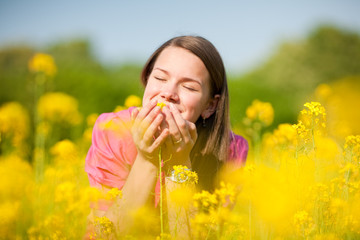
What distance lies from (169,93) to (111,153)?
1.84 ft

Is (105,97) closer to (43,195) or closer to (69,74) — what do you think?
(69,74)

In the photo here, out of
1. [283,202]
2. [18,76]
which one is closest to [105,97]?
[18,76]

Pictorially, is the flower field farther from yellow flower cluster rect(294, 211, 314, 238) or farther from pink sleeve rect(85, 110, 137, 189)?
pink sleeve rect(85, 110, 137, 189)

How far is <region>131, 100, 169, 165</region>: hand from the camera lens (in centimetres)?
203

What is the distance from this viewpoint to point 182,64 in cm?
256

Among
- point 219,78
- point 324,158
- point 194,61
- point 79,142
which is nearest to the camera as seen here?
point 324,158

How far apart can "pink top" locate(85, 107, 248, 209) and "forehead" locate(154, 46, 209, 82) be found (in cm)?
44

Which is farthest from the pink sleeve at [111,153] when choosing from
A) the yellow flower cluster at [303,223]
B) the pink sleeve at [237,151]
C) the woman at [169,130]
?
the yellow flower cluster at [303,223]

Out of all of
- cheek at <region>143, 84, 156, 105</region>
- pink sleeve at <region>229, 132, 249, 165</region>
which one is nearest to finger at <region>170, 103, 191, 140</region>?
cheek at <region>143, 84, 156, 105</region>

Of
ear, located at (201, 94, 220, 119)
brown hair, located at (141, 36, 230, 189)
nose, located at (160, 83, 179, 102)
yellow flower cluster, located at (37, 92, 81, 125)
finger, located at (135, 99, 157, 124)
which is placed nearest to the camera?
finger, located at (135, 99, 157, 124)

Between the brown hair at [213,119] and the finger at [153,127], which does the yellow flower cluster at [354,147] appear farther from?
the finger at [153,127]

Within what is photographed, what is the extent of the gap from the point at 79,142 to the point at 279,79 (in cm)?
2194

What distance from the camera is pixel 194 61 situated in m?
2.63

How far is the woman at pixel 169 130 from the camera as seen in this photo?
212 cm
